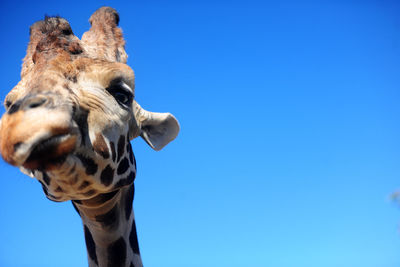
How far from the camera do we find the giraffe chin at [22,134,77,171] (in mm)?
2059

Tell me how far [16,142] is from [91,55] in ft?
4.31

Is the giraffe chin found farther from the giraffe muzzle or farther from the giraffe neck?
the giraffe neck

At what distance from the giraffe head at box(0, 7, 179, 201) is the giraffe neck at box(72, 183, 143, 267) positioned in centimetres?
42

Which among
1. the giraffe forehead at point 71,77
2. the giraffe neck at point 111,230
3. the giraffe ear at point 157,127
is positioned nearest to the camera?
the giraffe forehead at point 71,77

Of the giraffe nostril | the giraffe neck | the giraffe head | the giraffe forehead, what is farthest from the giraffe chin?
the giraffe neck

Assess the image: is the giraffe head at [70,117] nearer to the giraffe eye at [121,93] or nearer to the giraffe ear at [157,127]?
the giraffe eye at [121,93]

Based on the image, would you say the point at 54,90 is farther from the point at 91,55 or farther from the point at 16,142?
the point at 91,55

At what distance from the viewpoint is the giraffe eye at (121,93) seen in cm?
285

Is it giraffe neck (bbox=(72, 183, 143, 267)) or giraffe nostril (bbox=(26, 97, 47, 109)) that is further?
A: giraffe neck (bbox=(72, 183, 143, 267))

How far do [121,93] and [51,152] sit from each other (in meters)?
0.96

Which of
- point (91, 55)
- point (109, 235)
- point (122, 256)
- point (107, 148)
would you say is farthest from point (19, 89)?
point (122, 256)

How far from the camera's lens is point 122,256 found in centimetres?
351

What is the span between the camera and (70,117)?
223 cm

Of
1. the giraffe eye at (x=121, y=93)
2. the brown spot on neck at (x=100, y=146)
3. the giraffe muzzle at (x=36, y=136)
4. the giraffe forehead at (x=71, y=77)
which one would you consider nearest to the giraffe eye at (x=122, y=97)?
the giraffe eye at (x=121, y=93)
